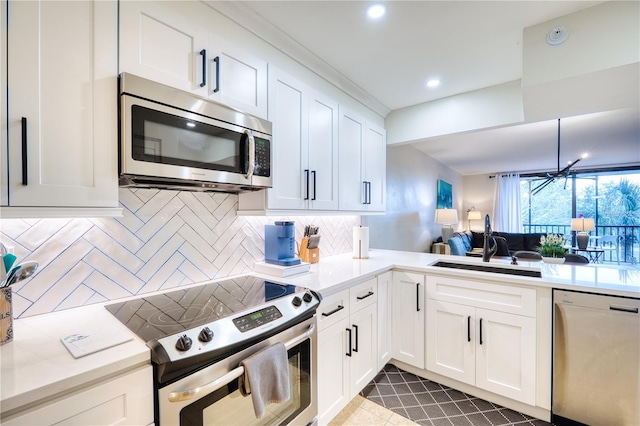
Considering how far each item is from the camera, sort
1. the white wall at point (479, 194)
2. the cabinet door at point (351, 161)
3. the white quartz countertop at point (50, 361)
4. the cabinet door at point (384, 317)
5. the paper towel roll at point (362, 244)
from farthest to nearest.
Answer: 1. the white wall at point (479, 194)
2. the paper towel roll at point (362, 244)
3. the cabinet door at point (351, 161)
4. the cabinet door at point (384, 317)
5. the white quartz countertop at point (50, 361)

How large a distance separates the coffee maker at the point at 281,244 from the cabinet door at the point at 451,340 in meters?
1.15

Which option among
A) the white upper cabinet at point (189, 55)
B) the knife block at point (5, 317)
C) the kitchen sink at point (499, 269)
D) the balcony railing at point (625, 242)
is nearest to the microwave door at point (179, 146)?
the white upper cabinet at point (189, 55)

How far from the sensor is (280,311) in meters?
1.30

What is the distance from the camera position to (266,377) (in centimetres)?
114

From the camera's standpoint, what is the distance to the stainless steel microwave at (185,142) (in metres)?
1.14

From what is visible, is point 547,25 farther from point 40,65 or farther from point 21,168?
point 21,168

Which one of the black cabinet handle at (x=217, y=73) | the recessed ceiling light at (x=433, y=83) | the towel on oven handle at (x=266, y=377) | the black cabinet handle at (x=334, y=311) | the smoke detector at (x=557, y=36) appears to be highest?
the recessed ceiling light at (x=433, y=83)

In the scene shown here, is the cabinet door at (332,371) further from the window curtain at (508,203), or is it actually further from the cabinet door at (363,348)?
the window curtain at (508,203)

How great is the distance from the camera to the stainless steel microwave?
1.14m

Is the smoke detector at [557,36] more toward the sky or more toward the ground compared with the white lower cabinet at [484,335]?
more toward the sky

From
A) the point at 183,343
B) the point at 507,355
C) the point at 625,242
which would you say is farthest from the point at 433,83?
the point at 625,242

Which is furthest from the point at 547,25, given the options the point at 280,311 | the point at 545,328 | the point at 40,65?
the point at 40,65

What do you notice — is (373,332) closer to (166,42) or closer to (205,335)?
(205,335)

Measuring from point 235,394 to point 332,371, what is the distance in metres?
0.75
